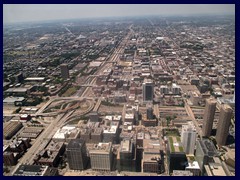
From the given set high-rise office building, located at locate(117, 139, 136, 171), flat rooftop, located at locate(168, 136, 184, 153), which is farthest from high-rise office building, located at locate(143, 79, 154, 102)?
high-rise office building, located at locate(117, 139, 136, 171)

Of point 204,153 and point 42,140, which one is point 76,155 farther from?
point 204,153

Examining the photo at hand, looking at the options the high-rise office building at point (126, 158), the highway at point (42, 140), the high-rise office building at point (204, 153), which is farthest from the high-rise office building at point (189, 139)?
the highway at point (42, 140)

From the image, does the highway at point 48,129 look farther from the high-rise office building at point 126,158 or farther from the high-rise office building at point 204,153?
the high-rise office building at point 204,153

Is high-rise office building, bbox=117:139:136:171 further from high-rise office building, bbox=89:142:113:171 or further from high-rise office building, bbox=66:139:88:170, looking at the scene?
high-rise office building, bbox=66:139:88:170

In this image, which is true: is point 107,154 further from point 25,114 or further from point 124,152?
point 25,114

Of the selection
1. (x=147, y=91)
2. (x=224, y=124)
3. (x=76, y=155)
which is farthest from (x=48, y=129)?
(x=224, y=124)
